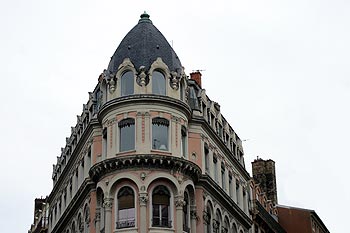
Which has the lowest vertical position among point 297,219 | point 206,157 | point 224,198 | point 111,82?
point 224,198

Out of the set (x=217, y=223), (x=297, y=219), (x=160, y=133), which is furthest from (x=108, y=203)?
(x=297, y=219)

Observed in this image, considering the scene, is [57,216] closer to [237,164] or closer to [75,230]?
[75,230]

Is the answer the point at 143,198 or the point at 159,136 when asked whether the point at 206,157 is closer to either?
the point at 159,136

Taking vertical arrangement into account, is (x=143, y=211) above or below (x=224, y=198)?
below

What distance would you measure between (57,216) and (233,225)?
66.9ft

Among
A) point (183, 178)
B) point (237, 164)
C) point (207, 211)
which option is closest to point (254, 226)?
point (237, 164)

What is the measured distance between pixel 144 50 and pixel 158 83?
3798mm

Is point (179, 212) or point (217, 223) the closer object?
point (179, 212)

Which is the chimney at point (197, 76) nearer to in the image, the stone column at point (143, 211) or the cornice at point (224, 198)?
the cornice at point (224, 198)

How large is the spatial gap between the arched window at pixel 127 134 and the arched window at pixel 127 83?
2728mm

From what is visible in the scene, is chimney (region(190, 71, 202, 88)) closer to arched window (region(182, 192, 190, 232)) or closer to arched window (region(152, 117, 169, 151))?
arched window (region(152, 117, 169, 151))

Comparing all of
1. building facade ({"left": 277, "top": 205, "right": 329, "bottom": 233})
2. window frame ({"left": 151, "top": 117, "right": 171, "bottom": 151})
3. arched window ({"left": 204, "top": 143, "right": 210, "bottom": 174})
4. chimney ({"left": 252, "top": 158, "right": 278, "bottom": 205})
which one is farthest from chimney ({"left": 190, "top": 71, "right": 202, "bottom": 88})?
chimney ({"left": 252, "top": 158, "right": 278, "bottom": 205})

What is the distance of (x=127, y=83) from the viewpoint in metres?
70.3

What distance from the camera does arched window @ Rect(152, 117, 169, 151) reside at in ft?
222
